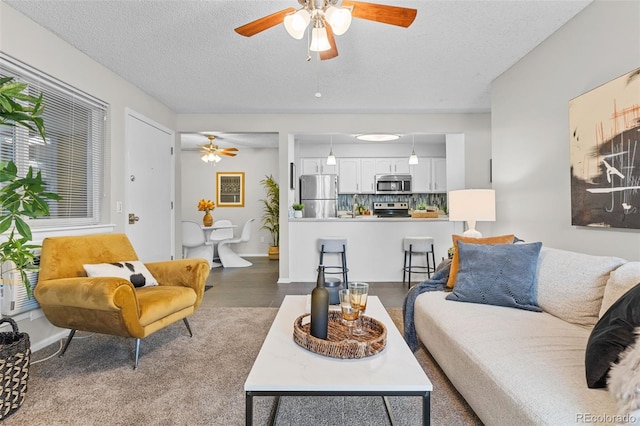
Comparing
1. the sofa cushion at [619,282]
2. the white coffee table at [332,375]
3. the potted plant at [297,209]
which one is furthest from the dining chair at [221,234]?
the sofa cushion at [619,282]

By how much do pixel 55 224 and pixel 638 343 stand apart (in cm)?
364

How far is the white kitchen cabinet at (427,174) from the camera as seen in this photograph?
716cm

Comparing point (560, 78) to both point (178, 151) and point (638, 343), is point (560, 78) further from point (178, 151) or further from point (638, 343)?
point (178, 151)

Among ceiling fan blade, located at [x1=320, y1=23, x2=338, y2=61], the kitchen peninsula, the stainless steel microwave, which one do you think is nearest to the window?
ceiling fan blade, located at [x1=320, y1=23, x2=338, y2=61]

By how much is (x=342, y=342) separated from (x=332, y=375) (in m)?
0.19

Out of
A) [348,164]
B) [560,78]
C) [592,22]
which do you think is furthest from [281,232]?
[592,22]

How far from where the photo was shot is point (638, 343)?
1.06 meters

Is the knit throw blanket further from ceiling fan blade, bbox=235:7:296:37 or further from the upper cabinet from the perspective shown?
the upper cabinet

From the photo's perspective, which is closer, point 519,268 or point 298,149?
point 519,268

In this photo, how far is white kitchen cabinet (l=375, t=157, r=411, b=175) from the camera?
23.6 ft

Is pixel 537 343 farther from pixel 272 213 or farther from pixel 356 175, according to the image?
pixel 272 213

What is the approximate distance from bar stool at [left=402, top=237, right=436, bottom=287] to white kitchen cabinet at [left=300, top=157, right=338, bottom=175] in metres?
2.88

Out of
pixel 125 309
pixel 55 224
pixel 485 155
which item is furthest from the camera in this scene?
pixel 485 155

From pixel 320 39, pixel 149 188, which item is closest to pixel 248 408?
pixel 320 39
